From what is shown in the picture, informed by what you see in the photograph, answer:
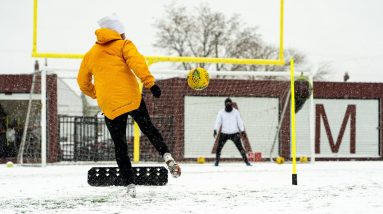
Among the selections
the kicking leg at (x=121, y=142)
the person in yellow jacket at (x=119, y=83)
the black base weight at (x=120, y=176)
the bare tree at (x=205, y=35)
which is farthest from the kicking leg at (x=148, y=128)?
the bare tree at (x=205, y=35)

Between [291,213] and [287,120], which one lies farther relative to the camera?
[287,120]

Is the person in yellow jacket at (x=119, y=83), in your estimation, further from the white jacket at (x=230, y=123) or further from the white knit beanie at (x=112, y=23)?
the white jacket at (x=230, y=123)

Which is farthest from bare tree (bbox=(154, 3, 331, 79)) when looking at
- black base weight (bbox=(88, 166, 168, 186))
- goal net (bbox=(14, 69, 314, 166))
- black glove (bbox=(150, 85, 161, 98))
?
black glove (bbox=(150, 85, 161, 98))

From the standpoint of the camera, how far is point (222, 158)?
18.2 metres

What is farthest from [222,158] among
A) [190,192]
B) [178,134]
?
[190,192]

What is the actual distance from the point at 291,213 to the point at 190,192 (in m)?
1.87

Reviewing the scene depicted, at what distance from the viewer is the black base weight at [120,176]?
22.4 feet

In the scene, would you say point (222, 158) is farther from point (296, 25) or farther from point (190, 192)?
point (190, 192)

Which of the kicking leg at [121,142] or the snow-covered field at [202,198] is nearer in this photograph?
the snow-covered field at [202,198]

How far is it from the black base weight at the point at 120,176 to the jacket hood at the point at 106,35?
1.70 metres

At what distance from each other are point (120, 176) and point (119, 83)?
4.99 feet

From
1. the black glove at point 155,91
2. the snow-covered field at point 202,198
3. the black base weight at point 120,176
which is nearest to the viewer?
the snow-covered field at point 202,198

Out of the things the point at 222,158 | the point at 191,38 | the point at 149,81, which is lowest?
the point at 222,158

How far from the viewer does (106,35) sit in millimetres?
5727
